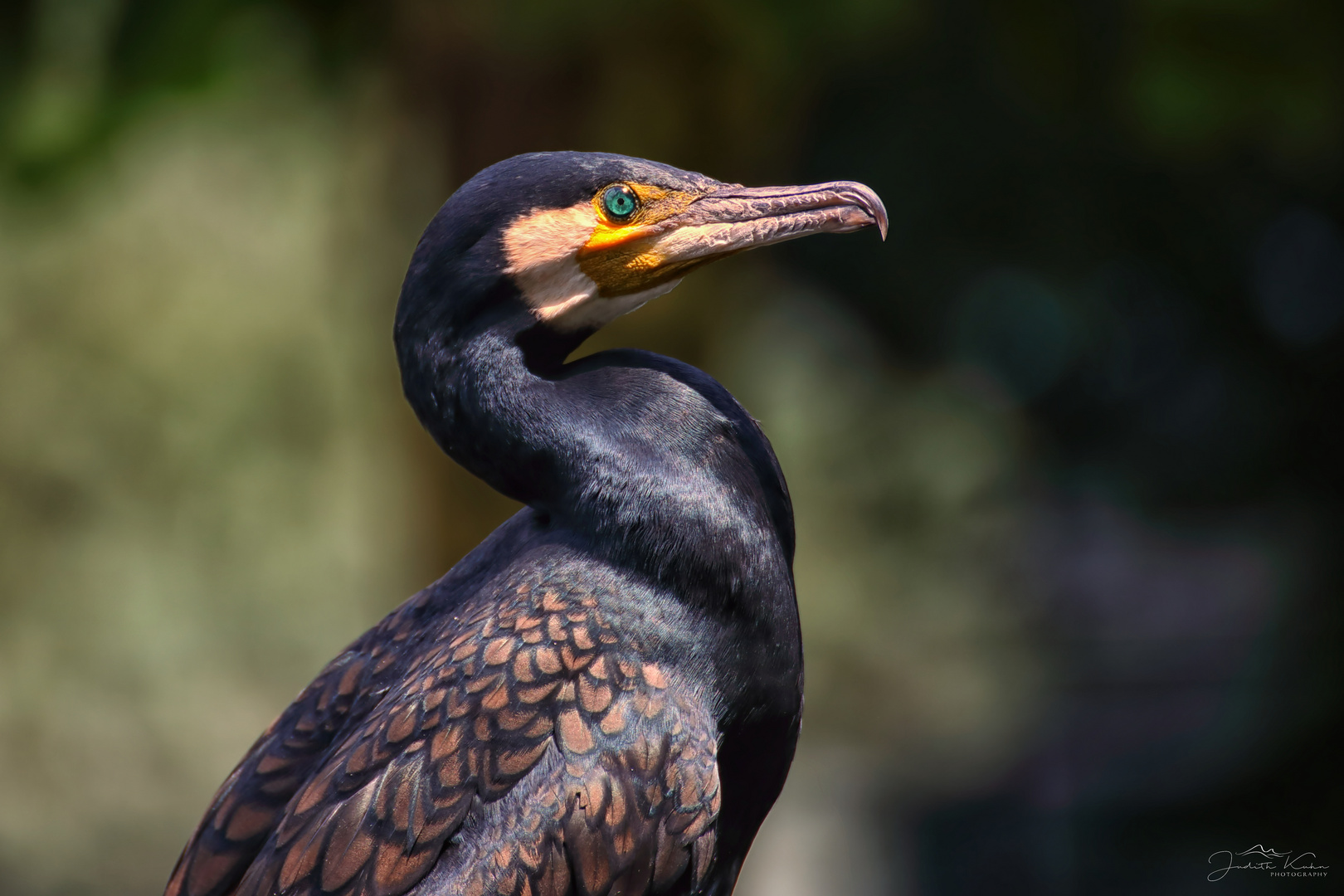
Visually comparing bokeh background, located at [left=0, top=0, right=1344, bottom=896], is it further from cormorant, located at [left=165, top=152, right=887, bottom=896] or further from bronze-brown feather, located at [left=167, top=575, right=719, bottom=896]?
bronze-brown feather, located at [left=167, top=575, right=719, bottom=896]

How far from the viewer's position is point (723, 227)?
2.87 meters

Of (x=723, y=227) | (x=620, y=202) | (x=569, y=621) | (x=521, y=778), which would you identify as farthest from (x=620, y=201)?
(x=521, y=778)

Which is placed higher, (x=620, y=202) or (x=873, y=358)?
(x=620, y=202)

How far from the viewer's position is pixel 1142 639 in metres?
8.14

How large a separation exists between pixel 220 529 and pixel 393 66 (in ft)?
19.8

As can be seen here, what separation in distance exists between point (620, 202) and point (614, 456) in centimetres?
55

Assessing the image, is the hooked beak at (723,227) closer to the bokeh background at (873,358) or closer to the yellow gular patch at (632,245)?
the yellow gular patch at (632,245)

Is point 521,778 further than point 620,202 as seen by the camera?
No

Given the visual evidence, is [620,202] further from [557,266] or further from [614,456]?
[614,456]

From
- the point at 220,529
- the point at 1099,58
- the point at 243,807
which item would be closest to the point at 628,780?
the point at 243,807

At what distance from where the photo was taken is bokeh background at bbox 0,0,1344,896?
20.4ft

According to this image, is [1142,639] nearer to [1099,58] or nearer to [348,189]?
[1099,58]

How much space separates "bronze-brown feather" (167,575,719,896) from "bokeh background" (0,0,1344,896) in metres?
3.28

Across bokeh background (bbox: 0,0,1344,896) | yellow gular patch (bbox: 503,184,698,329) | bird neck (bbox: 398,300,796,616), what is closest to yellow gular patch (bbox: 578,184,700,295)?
yellow gular patch (bbox: 503,184,698,329)
